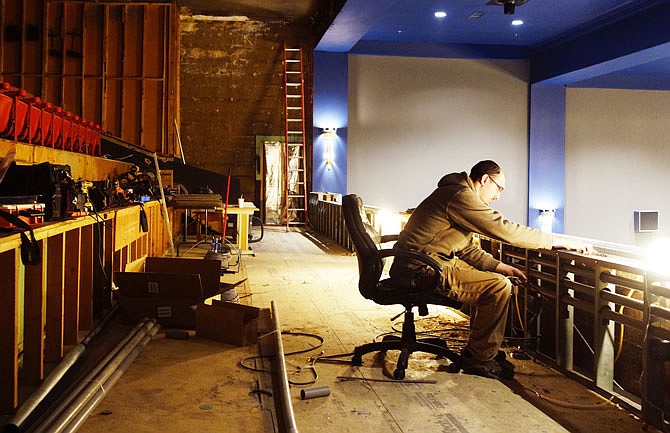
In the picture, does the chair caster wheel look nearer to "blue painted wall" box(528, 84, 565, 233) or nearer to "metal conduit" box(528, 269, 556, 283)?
"metal conduit" box(528, 269, 556, 283)

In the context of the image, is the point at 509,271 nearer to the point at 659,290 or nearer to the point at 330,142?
the point at 659,290

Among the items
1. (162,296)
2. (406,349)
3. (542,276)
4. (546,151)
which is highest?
(546,151)

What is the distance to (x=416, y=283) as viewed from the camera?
3.26 m

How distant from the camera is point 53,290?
129 inches

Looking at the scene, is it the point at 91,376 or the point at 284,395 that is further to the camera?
the point at 91,376

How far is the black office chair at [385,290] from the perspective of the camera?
10.7ft

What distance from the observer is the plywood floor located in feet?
8.74

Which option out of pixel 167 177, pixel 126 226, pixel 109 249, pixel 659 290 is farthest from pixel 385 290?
pixel 167 177

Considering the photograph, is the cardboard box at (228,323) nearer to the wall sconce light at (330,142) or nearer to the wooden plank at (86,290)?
the wooden plank at (86,290)

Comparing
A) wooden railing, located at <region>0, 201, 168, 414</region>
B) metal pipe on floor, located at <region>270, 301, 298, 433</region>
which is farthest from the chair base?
wooden railing, located at <region>0, 201, 168, 414</region>

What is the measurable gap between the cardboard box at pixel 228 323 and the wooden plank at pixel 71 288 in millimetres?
733

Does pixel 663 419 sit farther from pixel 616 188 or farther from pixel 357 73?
pixel 616 188

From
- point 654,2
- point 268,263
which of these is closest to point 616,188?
point 654,2

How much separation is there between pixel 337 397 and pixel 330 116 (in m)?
10.9
